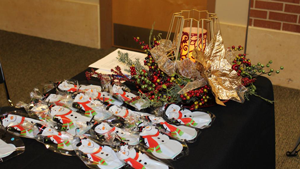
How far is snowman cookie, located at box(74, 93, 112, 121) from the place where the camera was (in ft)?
3.93

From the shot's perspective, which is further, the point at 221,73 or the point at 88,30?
the point at 88,30

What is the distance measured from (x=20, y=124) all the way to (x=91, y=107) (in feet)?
0.81

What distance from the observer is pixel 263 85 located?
1527 mm

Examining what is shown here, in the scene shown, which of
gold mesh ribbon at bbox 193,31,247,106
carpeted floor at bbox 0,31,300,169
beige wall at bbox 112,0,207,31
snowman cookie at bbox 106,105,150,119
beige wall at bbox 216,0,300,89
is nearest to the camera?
snowman cookie at bbox 106,105,150,119

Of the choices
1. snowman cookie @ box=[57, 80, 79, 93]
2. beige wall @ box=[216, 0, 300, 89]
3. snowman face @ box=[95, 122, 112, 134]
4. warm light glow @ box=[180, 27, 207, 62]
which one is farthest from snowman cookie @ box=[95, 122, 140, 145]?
beige wall @ box=[216, 0, 300, 89]

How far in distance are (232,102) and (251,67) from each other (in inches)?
6.3

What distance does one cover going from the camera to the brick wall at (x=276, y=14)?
2699 mm

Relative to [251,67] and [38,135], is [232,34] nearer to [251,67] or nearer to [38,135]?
[251,67]

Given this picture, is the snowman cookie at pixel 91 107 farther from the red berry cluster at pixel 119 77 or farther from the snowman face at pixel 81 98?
the red berry cluster at pixel 119 77

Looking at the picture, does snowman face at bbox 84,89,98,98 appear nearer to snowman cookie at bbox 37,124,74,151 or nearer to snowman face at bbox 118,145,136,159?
snowman cookie at bbox 37,124,74,151

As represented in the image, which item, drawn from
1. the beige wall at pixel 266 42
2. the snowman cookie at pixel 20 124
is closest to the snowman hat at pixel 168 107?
the snowman cookie at pixel 20 124

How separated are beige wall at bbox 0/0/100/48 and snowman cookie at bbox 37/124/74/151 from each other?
271 centimetres

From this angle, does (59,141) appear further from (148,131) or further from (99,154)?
(148,131)

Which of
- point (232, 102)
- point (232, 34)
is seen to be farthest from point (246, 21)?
point (232, 102)
